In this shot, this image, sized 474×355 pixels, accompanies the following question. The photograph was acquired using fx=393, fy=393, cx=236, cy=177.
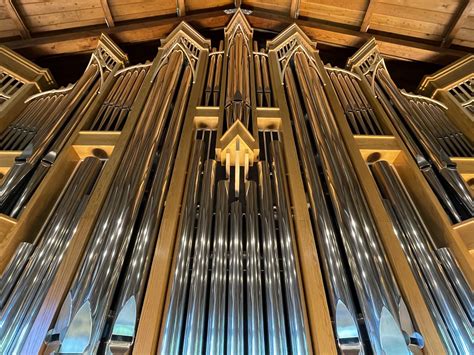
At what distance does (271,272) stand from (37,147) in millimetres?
2628

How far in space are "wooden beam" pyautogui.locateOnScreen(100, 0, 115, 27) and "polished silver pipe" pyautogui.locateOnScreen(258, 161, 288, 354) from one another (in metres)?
4.15

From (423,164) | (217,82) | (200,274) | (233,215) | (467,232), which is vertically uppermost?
(217,82)

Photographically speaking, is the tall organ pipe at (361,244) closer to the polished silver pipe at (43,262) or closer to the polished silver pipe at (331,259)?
the polished silver pipe at (331,259)

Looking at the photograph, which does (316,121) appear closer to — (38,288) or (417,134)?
(417,134)

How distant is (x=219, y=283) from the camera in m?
2.49

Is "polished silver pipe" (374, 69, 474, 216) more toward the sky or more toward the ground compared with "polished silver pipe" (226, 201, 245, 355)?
more toward the sky

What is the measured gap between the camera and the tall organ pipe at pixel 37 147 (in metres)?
3.28

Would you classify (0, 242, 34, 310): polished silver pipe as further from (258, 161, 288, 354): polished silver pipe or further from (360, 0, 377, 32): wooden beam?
(360, 0, 377, 32): wooden beam

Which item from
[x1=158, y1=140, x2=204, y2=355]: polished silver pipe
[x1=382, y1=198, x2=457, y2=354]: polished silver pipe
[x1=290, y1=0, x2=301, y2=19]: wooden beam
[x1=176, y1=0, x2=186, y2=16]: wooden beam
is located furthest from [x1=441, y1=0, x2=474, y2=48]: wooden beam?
[x1=158, y1=140, x2=204, y2=355]: polished silver pipe

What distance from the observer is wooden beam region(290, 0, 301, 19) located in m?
6.29

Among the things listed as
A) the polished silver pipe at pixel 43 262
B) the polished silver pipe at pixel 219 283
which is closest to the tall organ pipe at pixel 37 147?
the polished silver pipe at pixel 43 262

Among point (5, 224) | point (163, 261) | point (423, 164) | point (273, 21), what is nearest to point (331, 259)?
point (163, 261)

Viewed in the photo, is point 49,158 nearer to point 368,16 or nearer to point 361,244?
point 361,244

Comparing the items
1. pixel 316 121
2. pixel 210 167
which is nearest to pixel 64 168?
pixel 210 167
